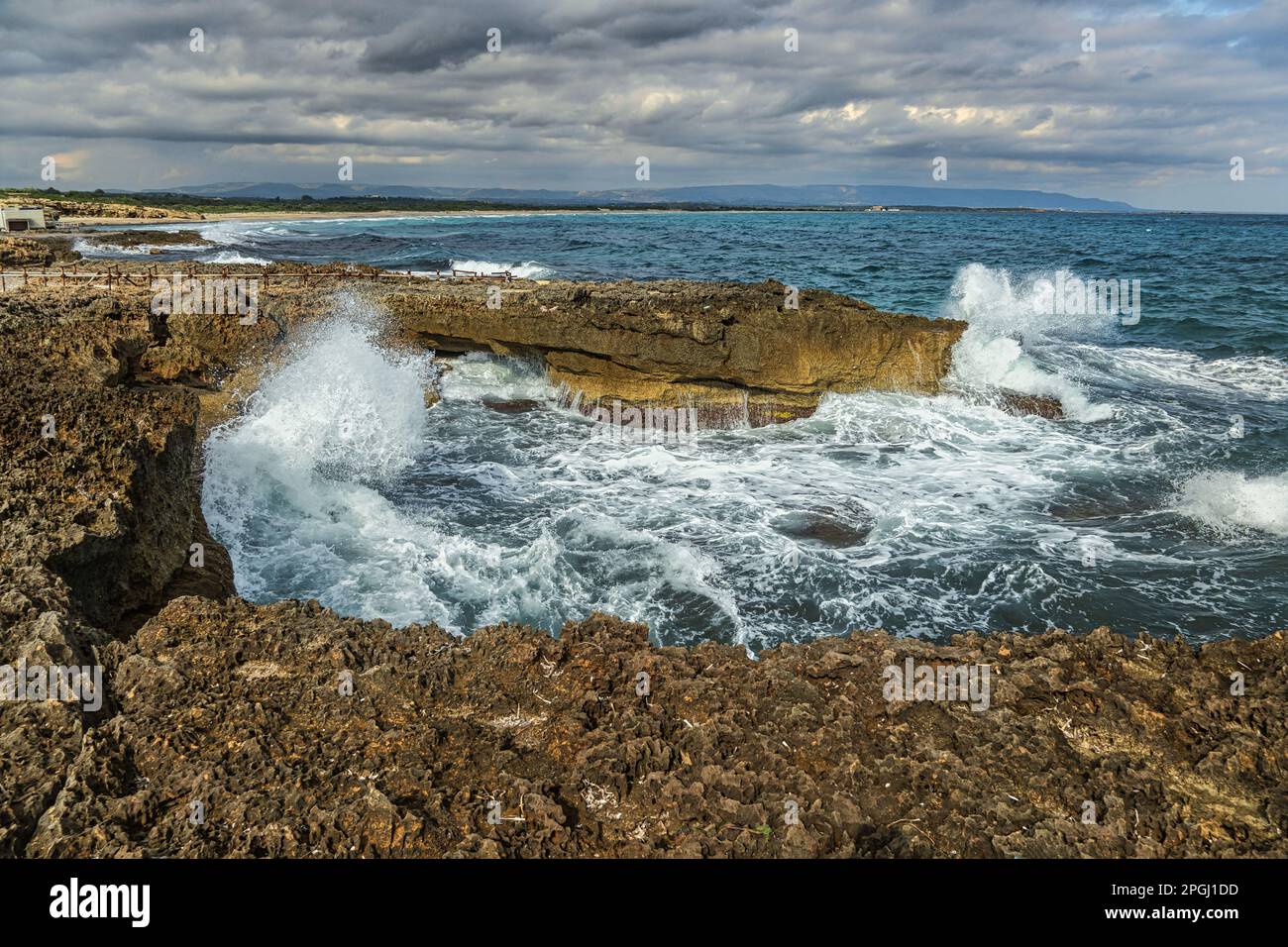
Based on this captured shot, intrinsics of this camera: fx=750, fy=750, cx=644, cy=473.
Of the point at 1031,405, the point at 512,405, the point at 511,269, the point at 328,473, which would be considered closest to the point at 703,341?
the point at 512,405

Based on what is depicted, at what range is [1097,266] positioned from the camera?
134 feet

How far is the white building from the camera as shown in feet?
116

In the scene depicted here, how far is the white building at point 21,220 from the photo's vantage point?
35.3 metres

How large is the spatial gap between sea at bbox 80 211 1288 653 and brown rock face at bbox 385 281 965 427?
0.62 metres

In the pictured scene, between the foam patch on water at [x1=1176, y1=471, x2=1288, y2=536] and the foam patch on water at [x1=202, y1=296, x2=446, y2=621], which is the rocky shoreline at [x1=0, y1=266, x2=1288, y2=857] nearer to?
the foam patch on water at [x1=202, y1=296, x2=446, y2=621]

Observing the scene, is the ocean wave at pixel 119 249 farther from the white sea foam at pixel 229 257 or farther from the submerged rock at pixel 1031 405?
the submerged rock at pixel 1031 405

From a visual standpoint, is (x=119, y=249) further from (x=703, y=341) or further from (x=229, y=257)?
(x=703, y=341)

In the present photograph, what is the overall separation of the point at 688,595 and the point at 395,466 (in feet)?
20.3

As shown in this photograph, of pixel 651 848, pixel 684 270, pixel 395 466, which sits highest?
pixel 684 270


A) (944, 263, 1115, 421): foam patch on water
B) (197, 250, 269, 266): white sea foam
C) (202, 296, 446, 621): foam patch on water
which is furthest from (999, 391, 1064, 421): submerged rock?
(197, 250, 269, 266): white sea foam

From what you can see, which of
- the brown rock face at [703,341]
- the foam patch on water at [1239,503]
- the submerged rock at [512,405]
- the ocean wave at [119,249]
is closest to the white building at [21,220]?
the ocean wave at [119,249]
